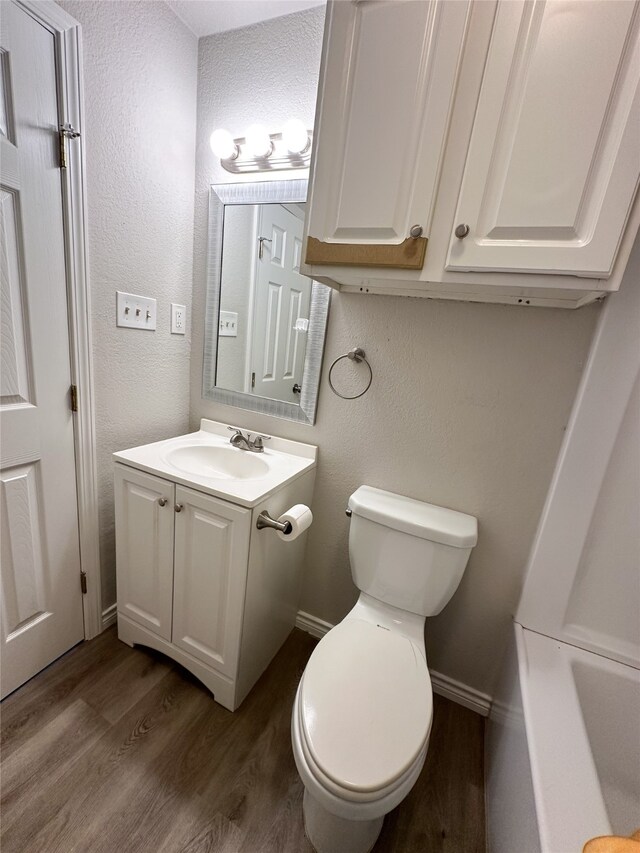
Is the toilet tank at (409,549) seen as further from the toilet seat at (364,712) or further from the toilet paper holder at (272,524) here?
the toilet paper holder at (272,524)

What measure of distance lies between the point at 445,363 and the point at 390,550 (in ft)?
2.13

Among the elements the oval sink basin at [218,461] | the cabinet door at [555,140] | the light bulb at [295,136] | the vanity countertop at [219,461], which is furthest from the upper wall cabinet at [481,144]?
the oval sink basin at [218,461]

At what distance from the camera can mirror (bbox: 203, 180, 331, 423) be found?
1.33 meters

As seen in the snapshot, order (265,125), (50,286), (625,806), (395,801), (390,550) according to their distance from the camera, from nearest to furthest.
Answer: (395,801), (625,806), (50,286), (390,550), (265,125)

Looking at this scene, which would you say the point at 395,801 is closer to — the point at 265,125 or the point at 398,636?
the point at 398,636

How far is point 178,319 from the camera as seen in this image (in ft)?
5.03

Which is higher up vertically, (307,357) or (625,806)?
(307,357)

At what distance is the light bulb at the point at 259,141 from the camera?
4.07ft

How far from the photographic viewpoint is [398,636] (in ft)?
3.54

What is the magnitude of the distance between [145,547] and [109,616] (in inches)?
20.1

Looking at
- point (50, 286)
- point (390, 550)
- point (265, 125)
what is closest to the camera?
point (50, 286)

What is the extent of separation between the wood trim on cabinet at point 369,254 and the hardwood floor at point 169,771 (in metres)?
1.50

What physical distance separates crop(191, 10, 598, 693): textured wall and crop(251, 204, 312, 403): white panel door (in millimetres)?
136

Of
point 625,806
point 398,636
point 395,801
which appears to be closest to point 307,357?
point 398,636
